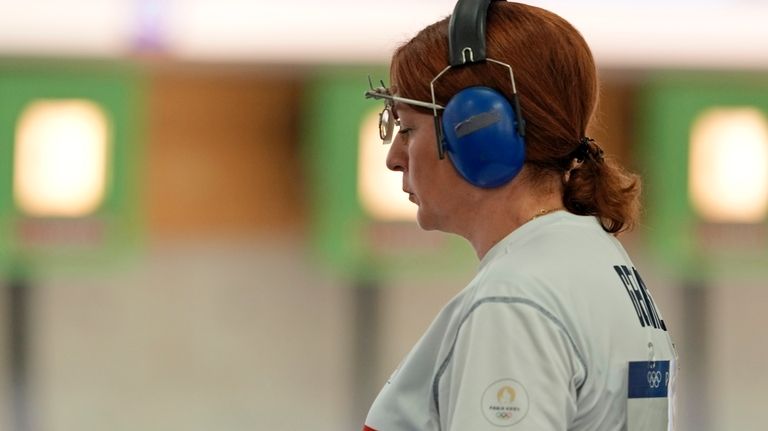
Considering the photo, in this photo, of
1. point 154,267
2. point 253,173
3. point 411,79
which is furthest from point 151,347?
point 411,79

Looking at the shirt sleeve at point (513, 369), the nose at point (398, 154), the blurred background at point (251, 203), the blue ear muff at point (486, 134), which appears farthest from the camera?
the blurred background at point (251, 203)

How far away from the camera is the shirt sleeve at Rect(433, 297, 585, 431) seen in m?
1.12

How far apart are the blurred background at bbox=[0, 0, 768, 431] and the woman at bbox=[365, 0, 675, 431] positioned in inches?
131

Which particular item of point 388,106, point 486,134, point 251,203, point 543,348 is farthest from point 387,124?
point 251,203

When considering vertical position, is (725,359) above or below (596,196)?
below

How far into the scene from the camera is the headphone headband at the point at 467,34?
1.22 m

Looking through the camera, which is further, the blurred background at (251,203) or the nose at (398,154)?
the blurred background at (251,203)

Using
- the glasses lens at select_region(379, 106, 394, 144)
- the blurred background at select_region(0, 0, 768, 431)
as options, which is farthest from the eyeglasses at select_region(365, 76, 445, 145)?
the blurred background at select_region(0, 0, 768, 431)

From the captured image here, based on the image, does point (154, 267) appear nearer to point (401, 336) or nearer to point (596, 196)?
point (401, 336)

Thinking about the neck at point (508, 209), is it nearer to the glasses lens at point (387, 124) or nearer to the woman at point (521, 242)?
the woman at point (521, 242)

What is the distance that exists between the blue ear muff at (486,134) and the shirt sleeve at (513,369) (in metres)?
0.16

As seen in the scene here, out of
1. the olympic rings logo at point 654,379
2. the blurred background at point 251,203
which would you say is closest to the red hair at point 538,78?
the olympic rings logo at point 654,379

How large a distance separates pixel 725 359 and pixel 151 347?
2.40 meters

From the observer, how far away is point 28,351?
468cm
